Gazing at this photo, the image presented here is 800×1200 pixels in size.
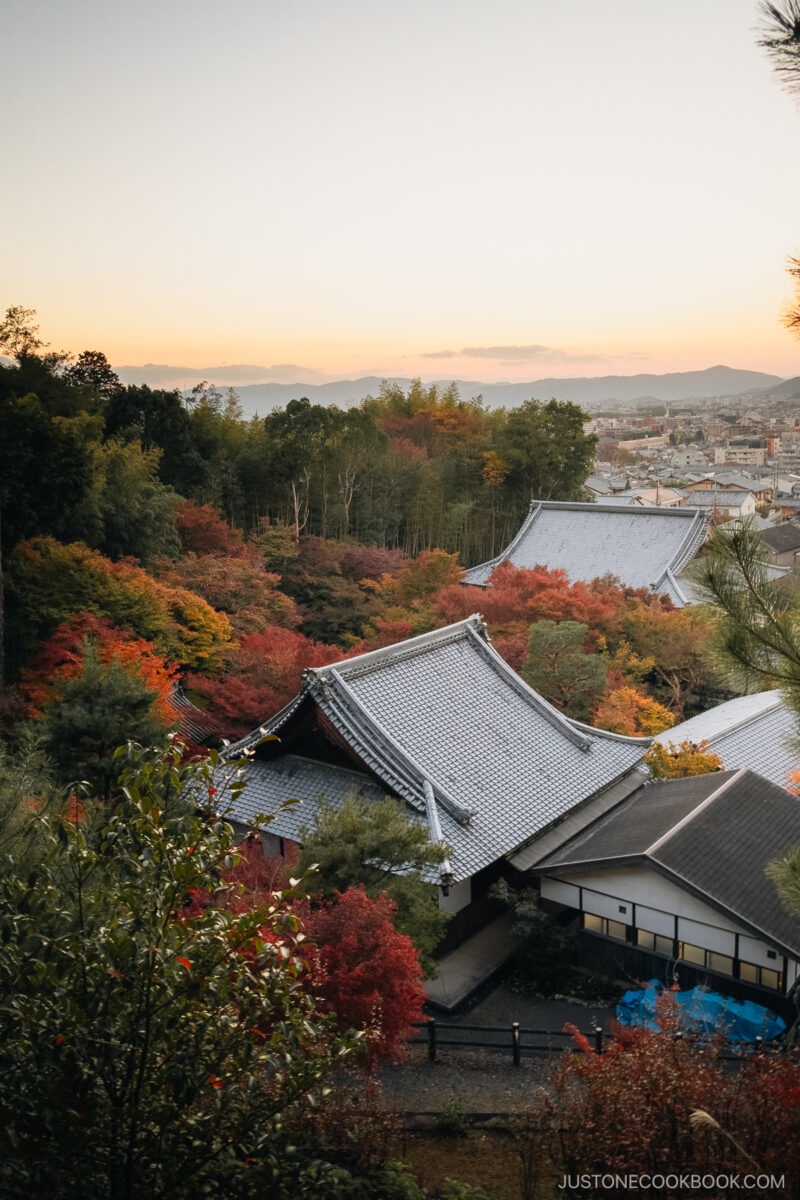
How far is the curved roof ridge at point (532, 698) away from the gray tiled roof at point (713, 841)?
1421 millimetres

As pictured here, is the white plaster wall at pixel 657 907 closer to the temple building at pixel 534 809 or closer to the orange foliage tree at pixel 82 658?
the temple building at pixel 534 809

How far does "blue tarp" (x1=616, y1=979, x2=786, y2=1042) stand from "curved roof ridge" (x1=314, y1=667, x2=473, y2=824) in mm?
3368

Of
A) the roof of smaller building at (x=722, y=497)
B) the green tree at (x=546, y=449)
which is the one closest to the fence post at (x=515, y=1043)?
the green tree at (x=546, y=449)

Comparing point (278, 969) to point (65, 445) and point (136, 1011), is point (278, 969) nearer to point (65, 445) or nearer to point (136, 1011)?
point (136, 1011)

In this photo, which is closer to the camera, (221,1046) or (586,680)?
(221,1046)

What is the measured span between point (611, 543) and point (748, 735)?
15.0 m

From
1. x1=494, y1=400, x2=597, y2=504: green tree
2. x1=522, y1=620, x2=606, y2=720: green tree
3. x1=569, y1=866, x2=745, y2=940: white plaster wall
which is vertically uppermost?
x1=494, y1=400, x2=597, y2=504: green tree

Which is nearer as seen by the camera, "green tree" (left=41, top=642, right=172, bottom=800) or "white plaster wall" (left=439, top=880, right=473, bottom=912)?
"white plaster wall" (left=439, top=880, right=473, bottom=912)

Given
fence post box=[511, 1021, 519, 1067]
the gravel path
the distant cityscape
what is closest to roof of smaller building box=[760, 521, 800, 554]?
the distant cityscape

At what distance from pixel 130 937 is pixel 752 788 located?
11.9m

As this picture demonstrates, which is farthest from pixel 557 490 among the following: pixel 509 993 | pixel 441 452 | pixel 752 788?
pixel 509 993

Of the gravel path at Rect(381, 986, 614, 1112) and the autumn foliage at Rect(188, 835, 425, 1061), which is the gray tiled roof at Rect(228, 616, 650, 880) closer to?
the gravel path at Rect(381, 986, 614, 1112)

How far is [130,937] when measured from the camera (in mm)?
4148

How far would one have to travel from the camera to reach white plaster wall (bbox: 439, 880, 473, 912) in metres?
12.3
